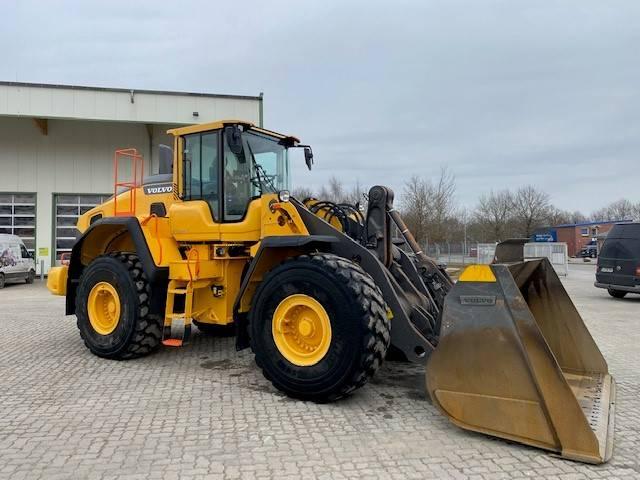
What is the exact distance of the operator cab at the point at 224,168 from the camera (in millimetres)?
5949

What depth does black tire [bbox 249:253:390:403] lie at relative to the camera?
432 centimetres

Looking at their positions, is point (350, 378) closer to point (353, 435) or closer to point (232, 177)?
point (353, 435)

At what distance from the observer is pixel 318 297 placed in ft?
15.0

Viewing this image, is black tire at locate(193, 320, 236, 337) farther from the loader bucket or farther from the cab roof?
the loader bucket

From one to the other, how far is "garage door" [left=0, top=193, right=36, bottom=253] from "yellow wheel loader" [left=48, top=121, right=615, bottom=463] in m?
16.5

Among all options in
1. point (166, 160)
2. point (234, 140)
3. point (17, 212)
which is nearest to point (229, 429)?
point (234, 140)

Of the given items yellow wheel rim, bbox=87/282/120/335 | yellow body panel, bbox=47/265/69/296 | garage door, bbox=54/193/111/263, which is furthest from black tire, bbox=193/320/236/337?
garage door, bbox=54/193/111/263

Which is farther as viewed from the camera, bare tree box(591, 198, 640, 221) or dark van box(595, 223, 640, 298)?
bare tree box(591, 198, 640, 221)

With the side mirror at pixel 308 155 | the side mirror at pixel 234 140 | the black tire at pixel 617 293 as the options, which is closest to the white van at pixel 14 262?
the side mirror at pixel 308 155

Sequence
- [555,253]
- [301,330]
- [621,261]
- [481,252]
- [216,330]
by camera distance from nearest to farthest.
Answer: [301,330] < [216,330] < [621,261] < [555,253] < [481,252]

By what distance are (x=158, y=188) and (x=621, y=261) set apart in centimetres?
1242

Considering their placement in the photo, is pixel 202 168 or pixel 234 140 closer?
pixel 234 140

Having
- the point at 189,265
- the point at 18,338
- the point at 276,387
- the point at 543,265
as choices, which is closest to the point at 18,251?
the point at 18,338

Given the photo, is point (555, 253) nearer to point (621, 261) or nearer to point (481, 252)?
point (481, 252)
